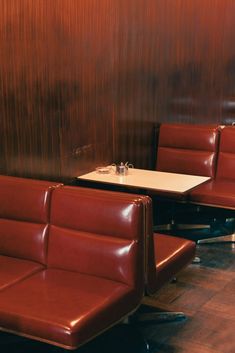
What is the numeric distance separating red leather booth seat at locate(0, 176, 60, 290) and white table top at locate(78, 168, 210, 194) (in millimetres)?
944

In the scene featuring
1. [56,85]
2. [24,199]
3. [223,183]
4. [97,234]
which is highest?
[56,85]

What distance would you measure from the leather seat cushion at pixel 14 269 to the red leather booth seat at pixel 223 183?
166 centimetres

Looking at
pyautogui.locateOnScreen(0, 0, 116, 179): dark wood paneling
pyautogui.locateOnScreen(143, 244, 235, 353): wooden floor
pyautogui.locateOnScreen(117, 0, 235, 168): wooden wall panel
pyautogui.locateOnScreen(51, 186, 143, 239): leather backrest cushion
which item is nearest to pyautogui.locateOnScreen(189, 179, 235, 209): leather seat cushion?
pyautogui.locateOnScreen(143, 244, 235, 353): wooden floor

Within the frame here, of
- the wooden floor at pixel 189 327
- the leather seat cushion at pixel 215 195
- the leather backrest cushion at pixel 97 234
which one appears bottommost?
the wooden floor at pixel 189 327

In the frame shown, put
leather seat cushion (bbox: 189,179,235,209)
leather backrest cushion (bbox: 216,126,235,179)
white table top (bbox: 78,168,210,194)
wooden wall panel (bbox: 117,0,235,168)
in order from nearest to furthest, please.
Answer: white table top (bbox: 78,168,210,194) → leather seat cushion (bbox: 189,179,235,209) → wooden wall panel (bbox: 117,0,235,168) → leather backrest cushion (bbox: 216,126,235,179)

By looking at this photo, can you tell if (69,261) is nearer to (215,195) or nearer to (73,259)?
(73,259)

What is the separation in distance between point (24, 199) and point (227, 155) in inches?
82.0

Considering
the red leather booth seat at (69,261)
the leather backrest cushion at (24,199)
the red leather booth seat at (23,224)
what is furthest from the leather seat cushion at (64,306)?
the leather backrest cushion at (24,199)

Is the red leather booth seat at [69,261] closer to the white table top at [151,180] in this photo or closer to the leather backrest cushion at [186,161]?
the white table top at [151,180]

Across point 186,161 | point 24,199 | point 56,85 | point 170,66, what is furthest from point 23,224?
point 170,66

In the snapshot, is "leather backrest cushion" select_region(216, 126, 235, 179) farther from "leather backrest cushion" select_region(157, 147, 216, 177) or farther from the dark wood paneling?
the dark wood paneling

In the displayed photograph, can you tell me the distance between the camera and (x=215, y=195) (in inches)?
150

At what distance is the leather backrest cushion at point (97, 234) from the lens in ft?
7.66

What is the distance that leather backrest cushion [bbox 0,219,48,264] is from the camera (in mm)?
2609
